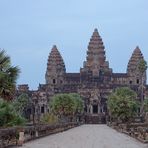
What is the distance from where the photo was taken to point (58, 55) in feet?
584

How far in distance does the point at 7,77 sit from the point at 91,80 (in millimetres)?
140979

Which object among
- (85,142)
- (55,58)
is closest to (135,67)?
(55,58)

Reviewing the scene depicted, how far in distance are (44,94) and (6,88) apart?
129 meters

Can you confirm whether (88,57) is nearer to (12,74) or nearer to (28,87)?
(28,87)

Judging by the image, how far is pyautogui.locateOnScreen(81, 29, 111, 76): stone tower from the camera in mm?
176500

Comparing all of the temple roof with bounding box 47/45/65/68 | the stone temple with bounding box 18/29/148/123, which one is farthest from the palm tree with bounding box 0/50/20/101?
the temple roof with bounding box 47/45/65/68

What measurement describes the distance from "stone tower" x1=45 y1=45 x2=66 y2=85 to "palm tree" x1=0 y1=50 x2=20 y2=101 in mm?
141801

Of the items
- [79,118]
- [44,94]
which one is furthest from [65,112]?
[44,94]

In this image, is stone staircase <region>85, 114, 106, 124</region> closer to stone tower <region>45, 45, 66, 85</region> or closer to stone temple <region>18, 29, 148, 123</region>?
stone temple <region>18, 29, 148, 123</region>

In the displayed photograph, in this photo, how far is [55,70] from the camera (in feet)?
576

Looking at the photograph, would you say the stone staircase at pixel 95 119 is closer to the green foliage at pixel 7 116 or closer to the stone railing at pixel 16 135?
the stone railing at pixel 16 135

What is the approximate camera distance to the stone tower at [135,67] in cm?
17362

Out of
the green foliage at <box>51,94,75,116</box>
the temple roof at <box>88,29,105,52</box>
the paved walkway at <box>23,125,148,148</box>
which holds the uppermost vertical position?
the temple roof at <box>88,29,105,52</box>

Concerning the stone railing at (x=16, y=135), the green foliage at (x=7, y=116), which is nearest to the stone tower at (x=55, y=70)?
the stone railing at (x=16, y=135)
